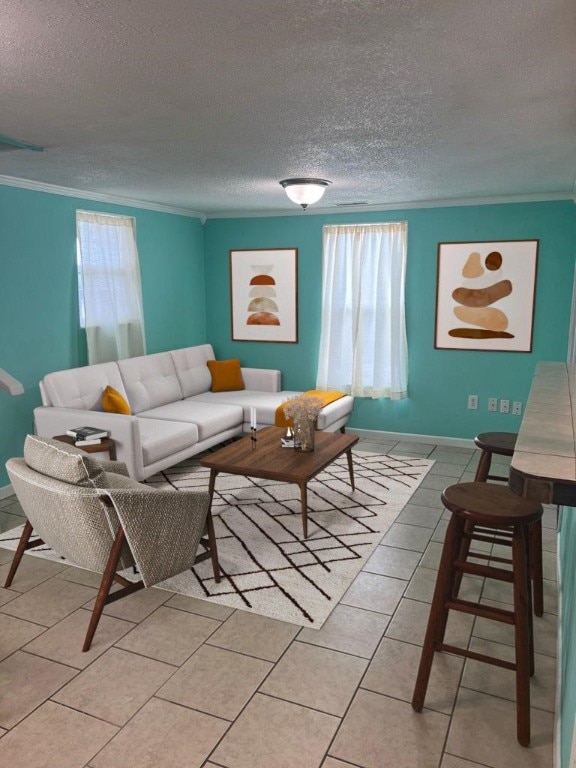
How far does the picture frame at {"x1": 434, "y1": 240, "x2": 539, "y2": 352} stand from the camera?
5312 millimetres

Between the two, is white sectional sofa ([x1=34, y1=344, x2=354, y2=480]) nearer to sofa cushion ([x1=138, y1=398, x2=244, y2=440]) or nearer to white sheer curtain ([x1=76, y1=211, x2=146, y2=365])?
sofa cushion ([x1=138, y1=398, x2=244, y2=440])

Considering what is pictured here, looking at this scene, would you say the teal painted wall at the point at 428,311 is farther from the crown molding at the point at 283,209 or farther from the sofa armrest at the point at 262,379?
the sofa armrest at the point at 262,379

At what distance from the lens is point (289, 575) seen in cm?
325

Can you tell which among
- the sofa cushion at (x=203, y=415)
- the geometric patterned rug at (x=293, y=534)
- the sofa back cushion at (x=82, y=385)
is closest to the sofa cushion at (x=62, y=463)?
the geometric patterned rug at (x=293, y=534)

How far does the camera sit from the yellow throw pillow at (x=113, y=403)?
15.2 feet

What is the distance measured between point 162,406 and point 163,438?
1115 millimetres

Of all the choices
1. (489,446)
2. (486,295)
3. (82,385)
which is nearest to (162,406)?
(82,385)

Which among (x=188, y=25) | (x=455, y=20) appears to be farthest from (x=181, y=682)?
(x=455, y=20)

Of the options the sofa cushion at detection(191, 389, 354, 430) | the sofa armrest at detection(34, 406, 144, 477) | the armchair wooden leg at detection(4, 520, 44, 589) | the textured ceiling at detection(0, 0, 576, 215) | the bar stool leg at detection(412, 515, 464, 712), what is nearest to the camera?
the textured ceiling at detection(0, 0, 576, 215)

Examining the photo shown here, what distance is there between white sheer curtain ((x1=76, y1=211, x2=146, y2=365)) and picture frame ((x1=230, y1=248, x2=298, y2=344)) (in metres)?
1.30

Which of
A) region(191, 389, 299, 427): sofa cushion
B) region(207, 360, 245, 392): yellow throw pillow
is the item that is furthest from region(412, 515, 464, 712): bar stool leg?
region(207, 360, 245, 392): yellow throw pillow

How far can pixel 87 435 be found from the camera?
407cm

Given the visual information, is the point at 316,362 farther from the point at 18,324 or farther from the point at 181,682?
the point at 181,682

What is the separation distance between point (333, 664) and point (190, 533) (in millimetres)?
915
